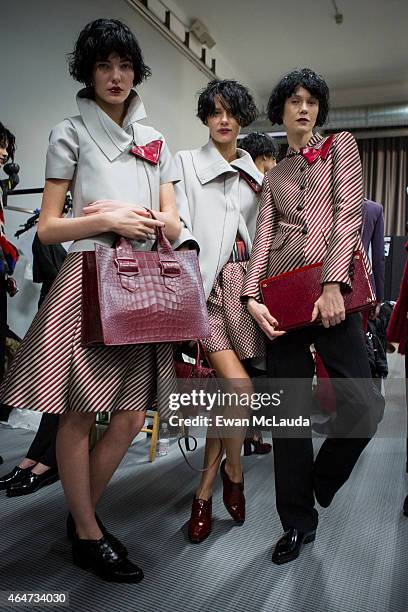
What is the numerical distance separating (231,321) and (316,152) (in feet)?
1.97

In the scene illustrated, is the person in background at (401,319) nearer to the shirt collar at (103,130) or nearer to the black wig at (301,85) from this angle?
the black wig at (301,85)

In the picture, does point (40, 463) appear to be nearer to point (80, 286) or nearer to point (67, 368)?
point (67, 368)

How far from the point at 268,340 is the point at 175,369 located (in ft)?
1.04

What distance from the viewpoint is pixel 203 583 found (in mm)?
1453

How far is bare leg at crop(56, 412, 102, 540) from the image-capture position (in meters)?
1.38

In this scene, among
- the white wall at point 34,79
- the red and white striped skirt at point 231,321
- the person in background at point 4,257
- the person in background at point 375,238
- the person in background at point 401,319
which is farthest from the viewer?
the white wall at point 34,79

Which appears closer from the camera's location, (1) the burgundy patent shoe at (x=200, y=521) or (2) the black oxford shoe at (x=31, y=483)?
(1) the burgundy patent shoe at (x=200, y=521)

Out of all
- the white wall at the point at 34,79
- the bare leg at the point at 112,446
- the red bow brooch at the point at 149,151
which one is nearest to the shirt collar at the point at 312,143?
the red bow brooch at the point at 149,151

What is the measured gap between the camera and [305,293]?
147 centimetres

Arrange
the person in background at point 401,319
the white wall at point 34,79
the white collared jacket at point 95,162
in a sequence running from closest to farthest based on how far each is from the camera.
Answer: the white collared jacket at point 95,162
the person in background at point 401,319
the white wall at point 34,79

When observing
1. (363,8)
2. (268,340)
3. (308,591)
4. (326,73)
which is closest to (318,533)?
(308,591)

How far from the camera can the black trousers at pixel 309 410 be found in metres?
1.49

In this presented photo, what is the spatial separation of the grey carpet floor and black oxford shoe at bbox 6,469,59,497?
4 cm

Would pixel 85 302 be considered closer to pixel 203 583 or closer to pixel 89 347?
pixel 89 347
